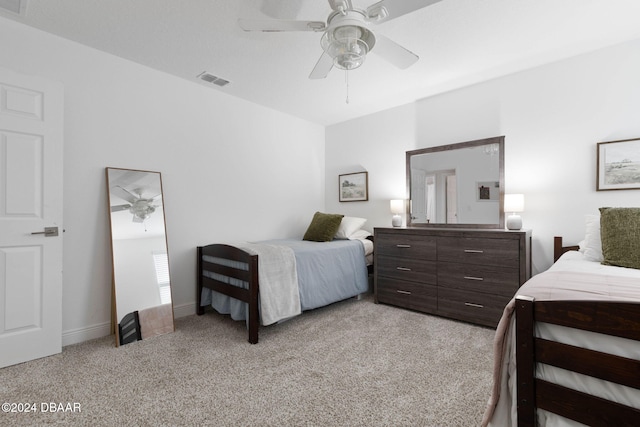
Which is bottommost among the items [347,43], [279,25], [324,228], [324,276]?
[324,276]

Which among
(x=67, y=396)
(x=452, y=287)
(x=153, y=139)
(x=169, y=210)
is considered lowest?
(x=67, y=396)

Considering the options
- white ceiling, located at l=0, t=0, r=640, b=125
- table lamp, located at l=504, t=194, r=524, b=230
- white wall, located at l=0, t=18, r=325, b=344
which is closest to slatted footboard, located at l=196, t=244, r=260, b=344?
white wall, located at l=0, t=18, r=325, b=344

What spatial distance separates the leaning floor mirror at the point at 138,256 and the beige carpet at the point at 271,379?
17cm

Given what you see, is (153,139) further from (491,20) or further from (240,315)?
(491,20)

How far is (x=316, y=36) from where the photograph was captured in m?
2.31

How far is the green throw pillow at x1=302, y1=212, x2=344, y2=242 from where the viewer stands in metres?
3.67

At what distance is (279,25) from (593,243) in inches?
103

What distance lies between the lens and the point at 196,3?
1978 millimetres

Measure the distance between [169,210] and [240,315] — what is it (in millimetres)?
1291

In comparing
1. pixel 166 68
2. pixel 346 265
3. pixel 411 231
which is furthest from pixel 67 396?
pixel 411 231

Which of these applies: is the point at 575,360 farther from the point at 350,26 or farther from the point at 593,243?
the point at 350,26

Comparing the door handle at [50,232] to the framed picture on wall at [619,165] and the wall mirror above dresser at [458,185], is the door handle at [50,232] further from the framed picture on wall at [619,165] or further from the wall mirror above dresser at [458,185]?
the framed picture on wall at [619,165]

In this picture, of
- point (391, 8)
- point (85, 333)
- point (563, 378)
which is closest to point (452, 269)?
point (563, 378)

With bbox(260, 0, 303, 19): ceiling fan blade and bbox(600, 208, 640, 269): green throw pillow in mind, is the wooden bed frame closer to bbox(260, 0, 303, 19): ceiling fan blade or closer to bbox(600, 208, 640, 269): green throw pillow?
bbox(600, 208, 640, 269): green throw pillow
